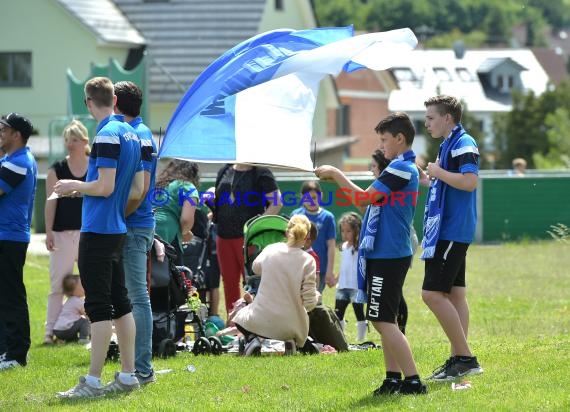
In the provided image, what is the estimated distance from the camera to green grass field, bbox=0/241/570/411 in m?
7.84

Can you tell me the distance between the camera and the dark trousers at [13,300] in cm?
1001

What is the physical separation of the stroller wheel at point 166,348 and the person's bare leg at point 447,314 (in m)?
3.02

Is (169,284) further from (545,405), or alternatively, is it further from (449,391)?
(545,405)

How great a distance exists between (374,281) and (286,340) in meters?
2.72

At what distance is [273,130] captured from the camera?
9.12 metres

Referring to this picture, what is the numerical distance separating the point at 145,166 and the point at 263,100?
1157 millimetres

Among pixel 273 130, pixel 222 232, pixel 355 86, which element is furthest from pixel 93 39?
pixel 273 130

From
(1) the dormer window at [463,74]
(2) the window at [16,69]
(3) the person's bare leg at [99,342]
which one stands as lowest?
(3) the person's bare leg at [99,342]

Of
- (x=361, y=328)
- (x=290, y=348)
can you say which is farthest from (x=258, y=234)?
(x=361, y=328)

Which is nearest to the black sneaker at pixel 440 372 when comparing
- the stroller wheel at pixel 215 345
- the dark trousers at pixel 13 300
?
the stroller wheel at pixel 215 345

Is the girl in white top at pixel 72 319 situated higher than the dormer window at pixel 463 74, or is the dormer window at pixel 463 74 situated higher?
the dormer window at pixel 463 74

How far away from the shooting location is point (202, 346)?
1087cm

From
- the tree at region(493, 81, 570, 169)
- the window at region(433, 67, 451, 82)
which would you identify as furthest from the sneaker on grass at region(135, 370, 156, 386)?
the window at region(433, 67, 451, 82)

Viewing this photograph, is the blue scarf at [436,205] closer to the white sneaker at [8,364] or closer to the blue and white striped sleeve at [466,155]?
the blue and white striped sleeve at [466,155]
